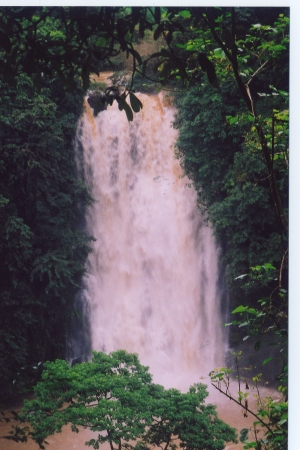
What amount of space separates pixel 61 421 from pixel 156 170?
175 centimetres

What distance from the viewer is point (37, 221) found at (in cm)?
319

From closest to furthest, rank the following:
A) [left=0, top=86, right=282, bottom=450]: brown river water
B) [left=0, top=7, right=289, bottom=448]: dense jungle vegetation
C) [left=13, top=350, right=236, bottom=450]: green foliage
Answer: [left=13, top=350, right=236, bottom=450]: green foliage
[left=0, top=7, right=289, bottom=448]: dense jungle vegetation
[left=0, top=86, right=282, bottom=450]: brown river water

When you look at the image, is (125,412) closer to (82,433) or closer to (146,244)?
(82,433)

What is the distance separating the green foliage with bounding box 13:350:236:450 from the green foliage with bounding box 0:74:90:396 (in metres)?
0.59

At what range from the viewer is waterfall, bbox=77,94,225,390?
3.46m

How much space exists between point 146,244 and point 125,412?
1.33 metres

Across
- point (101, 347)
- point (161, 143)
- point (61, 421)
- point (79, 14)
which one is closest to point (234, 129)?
point (161, 143)

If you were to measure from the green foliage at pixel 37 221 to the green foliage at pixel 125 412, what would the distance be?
23.2 inches

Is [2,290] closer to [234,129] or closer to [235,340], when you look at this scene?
[235,340]

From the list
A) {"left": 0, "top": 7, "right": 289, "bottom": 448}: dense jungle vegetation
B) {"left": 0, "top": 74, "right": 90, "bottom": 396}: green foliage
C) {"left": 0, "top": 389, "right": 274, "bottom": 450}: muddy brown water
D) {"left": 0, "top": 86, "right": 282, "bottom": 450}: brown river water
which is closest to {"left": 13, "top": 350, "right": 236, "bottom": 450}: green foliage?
{"left": 0, "top": 389, "right": 274, "bottom": 450}: muddy brown water

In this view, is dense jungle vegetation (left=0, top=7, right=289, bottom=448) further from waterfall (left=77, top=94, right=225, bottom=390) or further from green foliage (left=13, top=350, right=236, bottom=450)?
green foliage (left=13, top=350, right=236, bottom=450)

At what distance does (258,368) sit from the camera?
3.11 m

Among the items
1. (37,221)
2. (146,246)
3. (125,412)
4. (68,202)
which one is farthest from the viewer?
(146,246)

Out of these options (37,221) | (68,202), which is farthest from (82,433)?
(68,202)
